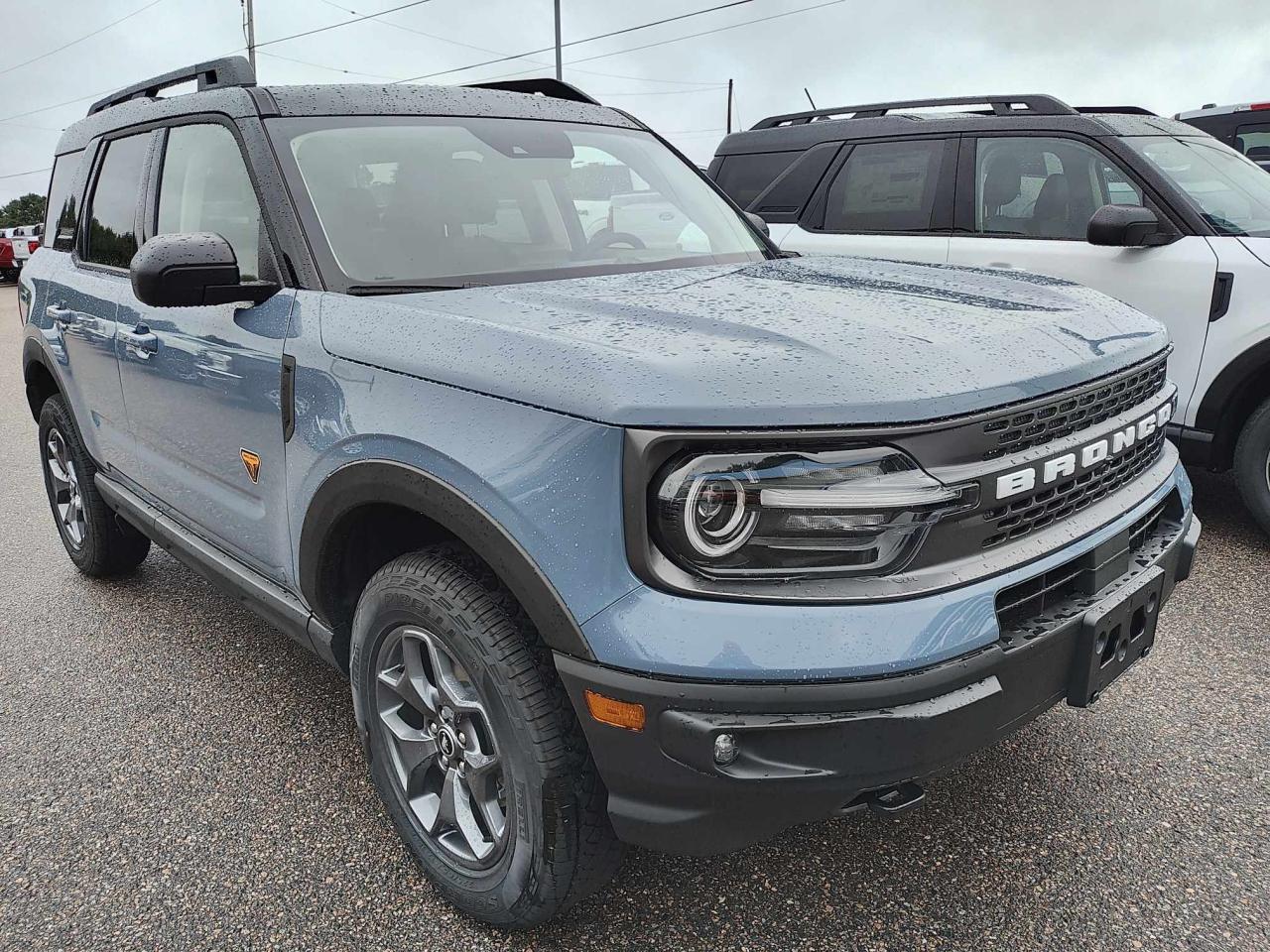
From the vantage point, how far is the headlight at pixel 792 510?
5.27 feet

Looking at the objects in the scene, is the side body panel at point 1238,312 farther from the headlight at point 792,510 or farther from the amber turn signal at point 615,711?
the amber turn signal at point 615,711

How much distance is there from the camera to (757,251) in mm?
3102

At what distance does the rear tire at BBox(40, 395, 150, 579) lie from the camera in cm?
397

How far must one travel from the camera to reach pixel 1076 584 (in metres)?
1.93

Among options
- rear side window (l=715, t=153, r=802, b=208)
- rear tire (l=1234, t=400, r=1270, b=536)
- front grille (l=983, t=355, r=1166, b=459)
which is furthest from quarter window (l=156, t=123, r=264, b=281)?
rear tire (l=1234, t=400, r=1270, b=536)

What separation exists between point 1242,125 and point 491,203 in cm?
981

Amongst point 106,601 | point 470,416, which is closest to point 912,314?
point 470,416

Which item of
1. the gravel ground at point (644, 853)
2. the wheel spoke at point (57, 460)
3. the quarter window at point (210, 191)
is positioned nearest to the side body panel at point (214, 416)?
the quarter window at point (210, 191)

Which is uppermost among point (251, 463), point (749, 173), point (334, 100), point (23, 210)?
point (334, 100)

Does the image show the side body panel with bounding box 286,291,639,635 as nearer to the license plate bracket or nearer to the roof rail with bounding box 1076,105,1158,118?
the license plate bracket

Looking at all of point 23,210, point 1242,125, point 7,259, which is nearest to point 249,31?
point 7,259

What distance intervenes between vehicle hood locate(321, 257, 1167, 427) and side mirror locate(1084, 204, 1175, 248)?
2039 mm

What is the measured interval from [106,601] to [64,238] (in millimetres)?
1486

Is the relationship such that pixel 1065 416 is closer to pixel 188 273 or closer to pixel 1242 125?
pixel 188 273
